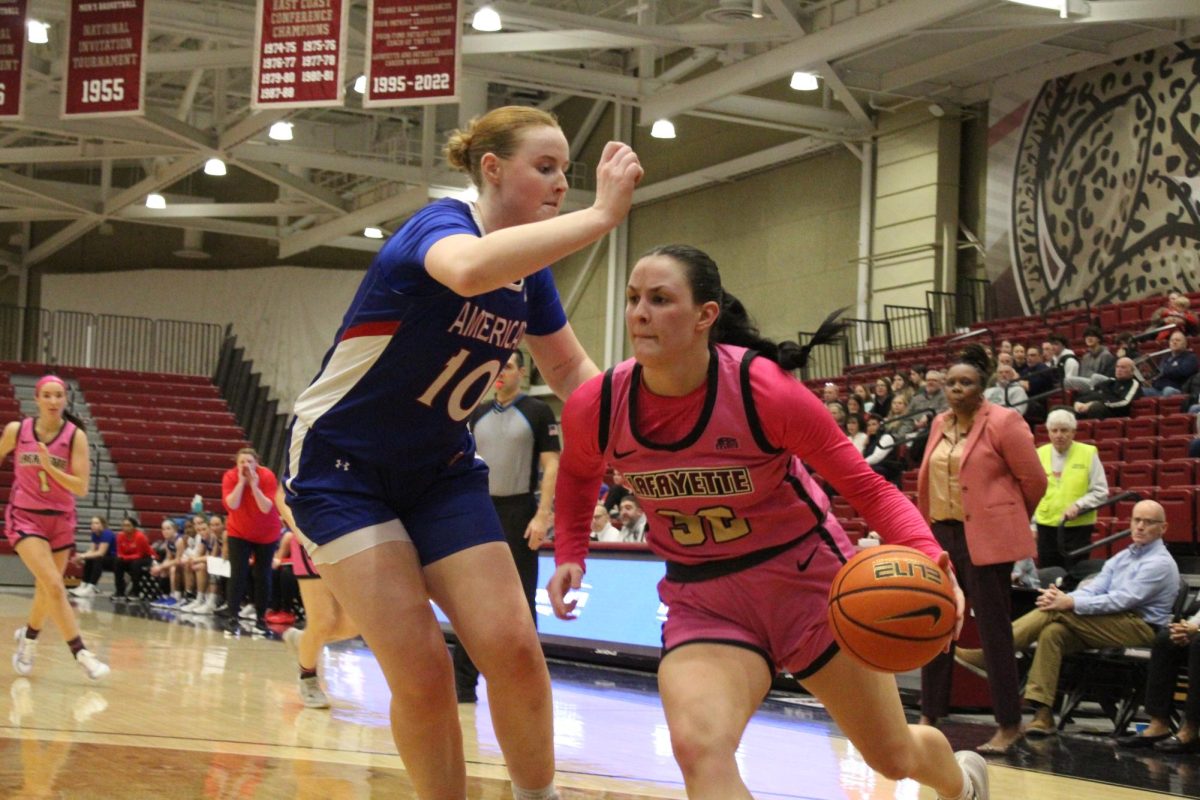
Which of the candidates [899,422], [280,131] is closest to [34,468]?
[899,422]

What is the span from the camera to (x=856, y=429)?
54.3ft

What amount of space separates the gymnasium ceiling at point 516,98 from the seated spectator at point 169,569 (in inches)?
245

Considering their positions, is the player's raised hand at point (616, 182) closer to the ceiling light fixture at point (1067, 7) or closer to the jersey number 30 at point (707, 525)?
the jersey number 30 at point (707, 525)

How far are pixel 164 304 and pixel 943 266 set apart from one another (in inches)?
782

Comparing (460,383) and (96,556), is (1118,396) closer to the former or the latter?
(460,383)

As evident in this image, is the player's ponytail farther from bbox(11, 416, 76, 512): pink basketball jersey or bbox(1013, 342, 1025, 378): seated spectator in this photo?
bbox(1013, 342, 1025, 378): seated spectator

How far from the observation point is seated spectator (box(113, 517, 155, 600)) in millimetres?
21938

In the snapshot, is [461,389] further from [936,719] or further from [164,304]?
[164,304]

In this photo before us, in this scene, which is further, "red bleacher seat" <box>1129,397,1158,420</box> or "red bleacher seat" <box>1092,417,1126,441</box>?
"red bleacher seat" <box>1129,397,1158,420</box>

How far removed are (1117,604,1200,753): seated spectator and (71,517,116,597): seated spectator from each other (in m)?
17.5

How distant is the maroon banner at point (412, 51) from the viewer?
13.0 m

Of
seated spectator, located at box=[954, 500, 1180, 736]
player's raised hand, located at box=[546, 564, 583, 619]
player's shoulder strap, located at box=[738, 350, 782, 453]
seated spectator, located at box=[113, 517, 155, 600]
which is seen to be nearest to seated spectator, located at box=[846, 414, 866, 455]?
seated spectator, located at box=[954, 500, 1180, 736]

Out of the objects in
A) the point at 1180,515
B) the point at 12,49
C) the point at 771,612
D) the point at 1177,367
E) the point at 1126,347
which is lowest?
the point at 771,612

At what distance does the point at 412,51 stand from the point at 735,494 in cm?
1026
